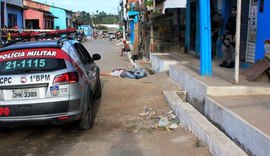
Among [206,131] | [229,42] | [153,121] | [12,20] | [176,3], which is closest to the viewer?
[206,131]

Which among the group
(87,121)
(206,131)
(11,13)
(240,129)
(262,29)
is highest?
(11,13)

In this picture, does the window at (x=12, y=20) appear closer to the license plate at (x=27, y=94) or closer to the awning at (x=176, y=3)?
the awning at (x=176, y=3)

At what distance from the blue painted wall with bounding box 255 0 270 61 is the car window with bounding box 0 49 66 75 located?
5.13 meters

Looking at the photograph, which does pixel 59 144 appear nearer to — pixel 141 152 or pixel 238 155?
Answer: pixel 141 152

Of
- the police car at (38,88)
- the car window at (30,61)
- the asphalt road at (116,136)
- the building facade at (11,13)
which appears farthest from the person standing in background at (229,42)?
the building facade at (11,13)

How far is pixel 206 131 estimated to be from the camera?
521cm

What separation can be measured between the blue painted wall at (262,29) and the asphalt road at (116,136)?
8.76 feet

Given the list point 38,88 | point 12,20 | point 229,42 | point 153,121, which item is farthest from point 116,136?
point 12,20

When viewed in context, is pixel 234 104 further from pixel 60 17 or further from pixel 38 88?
pixel 60 17

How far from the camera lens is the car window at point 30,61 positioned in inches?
237

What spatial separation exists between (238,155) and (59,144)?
3.09 meters

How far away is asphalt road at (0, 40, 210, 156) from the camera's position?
561cm

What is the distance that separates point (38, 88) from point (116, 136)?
161 cm

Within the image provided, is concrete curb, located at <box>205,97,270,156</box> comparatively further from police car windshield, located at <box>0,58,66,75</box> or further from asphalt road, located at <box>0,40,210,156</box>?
police car windshield, located at <box>0,58,66,75</box>
